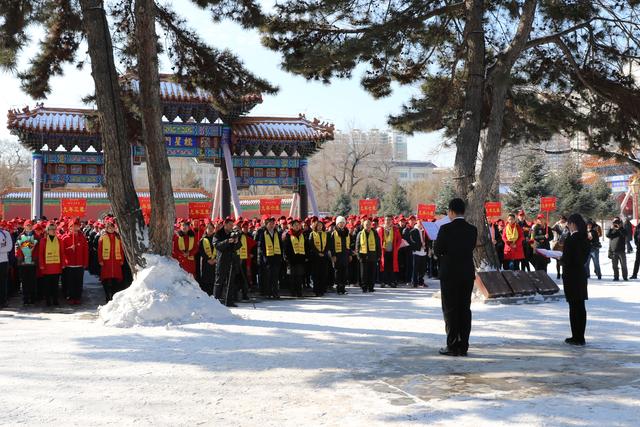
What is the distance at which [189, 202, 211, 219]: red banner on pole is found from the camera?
18.0m

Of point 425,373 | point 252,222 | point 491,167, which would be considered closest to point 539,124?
point 491,167

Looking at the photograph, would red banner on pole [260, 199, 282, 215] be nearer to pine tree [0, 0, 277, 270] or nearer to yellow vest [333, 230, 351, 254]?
yellow vest [333, 230, 351, 254]

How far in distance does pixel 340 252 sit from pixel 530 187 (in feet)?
74.7

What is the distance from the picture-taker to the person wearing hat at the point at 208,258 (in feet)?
42.4

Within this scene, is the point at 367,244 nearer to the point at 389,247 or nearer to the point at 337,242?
the point at 337,242

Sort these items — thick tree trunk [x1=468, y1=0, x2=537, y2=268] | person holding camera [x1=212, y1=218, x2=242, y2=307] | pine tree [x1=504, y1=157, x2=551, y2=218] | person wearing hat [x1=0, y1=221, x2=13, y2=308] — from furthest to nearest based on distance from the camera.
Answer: pine tree [x1=504, y1=157, x2=551, y2=218] < thick tree trunk [x1=468, y1=0, x2=537, y2=268] < person wearing hat [x1=0, y1=221, x2=13, y2=308] < person holding camera [x1=212, y1=218, x2=242, y2=307]

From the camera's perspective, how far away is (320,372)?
21.2ft

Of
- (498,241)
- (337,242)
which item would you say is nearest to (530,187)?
(498,241)

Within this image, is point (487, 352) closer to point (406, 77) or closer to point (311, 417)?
point (311, 417)

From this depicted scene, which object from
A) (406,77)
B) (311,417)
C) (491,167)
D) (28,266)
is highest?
(406,77)

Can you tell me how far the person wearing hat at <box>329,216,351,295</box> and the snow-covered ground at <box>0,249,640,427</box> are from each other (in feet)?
13.8

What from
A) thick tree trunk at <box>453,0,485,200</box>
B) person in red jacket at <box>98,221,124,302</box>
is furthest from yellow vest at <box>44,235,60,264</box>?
thick tree trunk at <box>453,0,485,200</box>

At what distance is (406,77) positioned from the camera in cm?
1402

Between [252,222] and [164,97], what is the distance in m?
7.33
